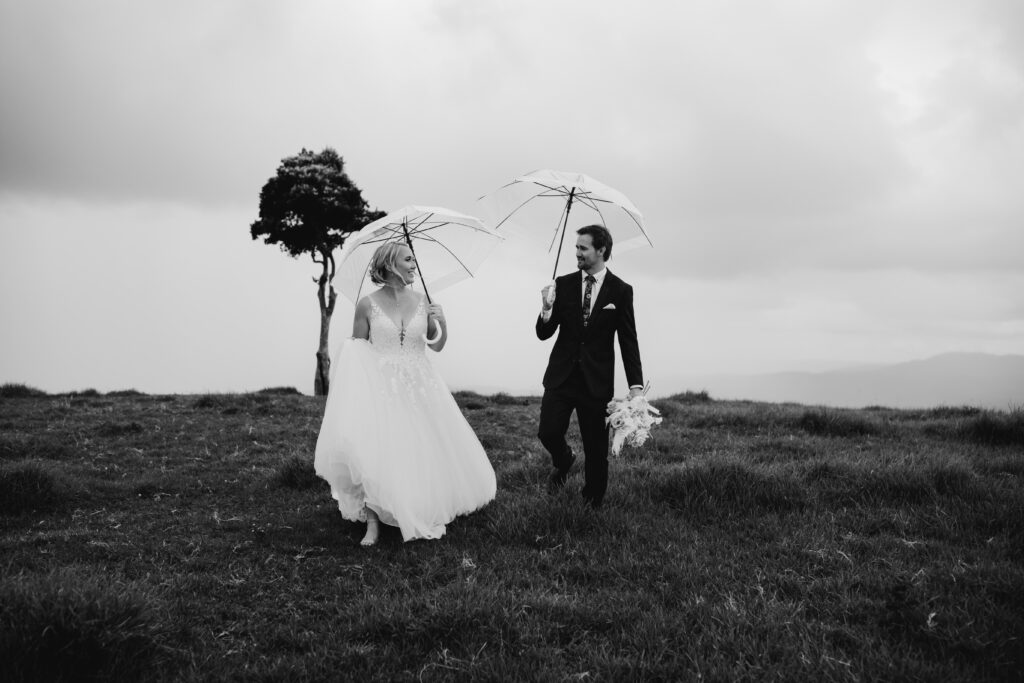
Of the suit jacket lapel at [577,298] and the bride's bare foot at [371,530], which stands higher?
the suit jacket lapel at [577,298]

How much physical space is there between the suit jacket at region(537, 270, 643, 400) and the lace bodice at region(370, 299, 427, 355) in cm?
149

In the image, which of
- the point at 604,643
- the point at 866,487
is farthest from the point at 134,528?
the point at 866,487

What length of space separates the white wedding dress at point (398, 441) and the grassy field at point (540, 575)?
36 cm

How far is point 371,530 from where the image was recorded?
264 inches

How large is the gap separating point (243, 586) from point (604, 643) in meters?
3.32

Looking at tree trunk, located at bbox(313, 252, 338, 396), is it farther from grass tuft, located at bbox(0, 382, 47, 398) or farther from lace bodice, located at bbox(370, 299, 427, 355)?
lace bodice, located at bbox(370, 299, 427, 355)

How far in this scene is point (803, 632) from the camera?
4.46m

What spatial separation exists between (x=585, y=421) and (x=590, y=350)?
83 cm

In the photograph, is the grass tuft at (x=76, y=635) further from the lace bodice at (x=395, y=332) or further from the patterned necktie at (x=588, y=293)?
the patterned necktie at (x=588, y=293)

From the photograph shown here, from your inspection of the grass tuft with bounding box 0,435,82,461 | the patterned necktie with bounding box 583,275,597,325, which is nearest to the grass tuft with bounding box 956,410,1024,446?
the patterned necktie with bounding box 583,275,597,325

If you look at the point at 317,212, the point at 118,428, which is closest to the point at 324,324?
the point at 317,212

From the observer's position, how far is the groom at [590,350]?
23.0 ft

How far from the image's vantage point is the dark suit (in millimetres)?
7008

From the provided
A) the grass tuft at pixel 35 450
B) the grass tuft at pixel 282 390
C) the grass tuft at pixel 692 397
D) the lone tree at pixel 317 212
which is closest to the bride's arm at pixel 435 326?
the grass tuft at pixel 35 450
